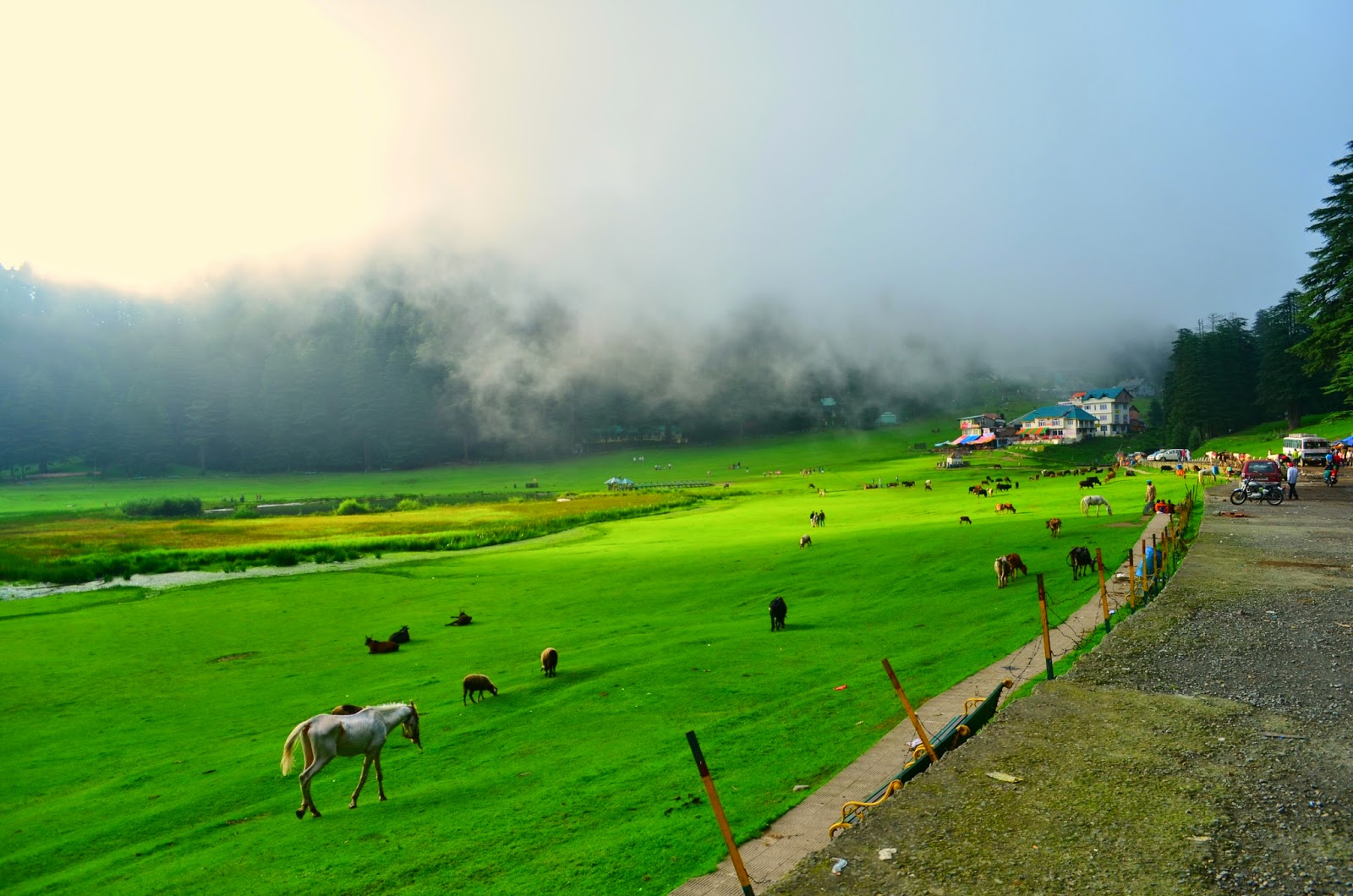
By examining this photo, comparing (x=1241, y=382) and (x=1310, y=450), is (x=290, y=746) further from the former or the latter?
(x=1241, y=382)

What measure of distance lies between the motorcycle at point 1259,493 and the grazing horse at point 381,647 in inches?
1579

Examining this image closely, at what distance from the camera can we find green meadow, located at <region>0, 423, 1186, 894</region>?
10445mm

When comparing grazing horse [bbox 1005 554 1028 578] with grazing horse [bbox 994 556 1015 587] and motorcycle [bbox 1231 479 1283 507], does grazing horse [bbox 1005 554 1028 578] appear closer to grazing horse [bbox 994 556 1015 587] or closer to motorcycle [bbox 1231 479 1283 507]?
grazing horse [bbox 994 556 1015 587]

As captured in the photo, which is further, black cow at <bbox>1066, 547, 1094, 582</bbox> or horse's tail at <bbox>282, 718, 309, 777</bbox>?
black cow at <bbox>1066, 547, 1094, 582</bbox>

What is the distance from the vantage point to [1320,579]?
18484 millimetres

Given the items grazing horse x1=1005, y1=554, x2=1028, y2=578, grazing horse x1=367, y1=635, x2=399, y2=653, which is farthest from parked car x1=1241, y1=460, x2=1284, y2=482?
grazing horse x1=367, y1=635, x2=399, y2=653

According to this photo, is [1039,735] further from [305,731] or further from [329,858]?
[305,731]

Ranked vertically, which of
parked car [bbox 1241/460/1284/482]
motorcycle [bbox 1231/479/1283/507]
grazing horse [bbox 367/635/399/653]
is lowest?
grazing horse [bbox 367/635/399/653]

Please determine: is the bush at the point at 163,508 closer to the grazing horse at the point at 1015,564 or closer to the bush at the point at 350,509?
the bush at the point at 350,509

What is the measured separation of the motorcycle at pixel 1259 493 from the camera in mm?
37625

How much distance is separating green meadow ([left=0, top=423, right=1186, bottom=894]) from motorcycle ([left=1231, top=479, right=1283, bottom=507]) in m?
5.11

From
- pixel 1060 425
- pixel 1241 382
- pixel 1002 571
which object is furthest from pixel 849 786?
pixel 1060 425

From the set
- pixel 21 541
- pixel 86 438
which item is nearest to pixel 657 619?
pixel 21 541

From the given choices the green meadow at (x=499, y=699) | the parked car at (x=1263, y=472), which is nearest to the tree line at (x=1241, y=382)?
the parked car at (x=1263, y=472)
